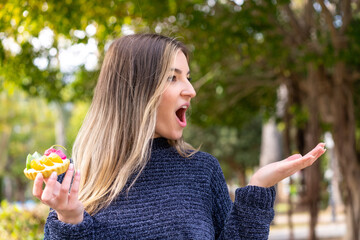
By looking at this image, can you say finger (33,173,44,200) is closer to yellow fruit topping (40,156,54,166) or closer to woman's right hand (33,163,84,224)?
woman's right hand (33,163,84,224)

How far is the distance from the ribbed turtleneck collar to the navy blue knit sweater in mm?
28

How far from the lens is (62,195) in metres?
1.55

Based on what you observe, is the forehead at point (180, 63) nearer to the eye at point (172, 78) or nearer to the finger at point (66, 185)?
the eye at point (172, 78)

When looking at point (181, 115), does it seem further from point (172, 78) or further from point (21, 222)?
point (21, 222)

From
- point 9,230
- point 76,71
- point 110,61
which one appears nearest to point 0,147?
point 76,71

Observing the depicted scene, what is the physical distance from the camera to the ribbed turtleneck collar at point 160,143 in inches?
87.3

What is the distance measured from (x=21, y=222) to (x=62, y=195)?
473cm

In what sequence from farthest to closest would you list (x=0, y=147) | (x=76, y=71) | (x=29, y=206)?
1. (x=0, y=147)
2. (x=76, y=71)
3. (x=29, y=206)

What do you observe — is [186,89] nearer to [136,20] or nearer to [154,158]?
[154,158]

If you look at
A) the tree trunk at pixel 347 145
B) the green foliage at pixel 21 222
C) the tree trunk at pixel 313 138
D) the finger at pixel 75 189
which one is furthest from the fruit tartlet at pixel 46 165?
the tree trunk at pixel 347 145

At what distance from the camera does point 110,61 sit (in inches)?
86.8

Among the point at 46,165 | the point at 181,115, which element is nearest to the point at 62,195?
the point at 46,165

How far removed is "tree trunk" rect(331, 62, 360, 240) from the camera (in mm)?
7736

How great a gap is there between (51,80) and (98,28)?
98.4 inches
